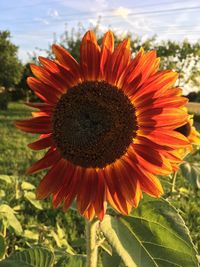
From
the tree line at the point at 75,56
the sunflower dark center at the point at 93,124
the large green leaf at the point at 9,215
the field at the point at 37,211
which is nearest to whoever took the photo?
the sunflower dark center at the point at 93,124

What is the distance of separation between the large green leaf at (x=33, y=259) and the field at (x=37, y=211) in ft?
1.24

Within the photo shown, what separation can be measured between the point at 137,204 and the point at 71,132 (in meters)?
0.22

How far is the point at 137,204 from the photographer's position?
3.81 ft

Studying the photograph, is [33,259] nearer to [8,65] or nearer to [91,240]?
[91,240]

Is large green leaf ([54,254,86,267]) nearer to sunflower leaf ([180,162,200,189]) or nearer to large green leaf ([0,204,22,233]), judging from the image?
large green leaf ([0,204,22,233])

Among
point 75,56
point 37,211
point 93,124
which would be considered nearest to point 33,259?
point 93,124

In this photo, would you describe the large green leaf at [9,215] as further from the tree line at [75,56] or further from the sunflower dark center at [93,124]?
the tree line at [75,56]

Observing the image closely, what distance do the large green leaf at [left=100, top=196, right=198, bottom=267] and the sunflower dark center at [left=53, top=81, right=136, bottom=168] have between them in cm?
15

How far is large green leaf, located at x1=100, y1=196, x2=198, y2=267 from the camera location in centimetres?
115

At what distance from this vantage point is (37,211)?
12.7 ft

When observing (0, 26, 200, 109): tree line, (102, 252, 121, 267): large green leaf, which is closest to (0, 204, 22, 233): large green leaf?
(102, 252, 121, 267): large green leaf

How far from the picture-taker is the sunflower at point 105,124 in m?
1.14

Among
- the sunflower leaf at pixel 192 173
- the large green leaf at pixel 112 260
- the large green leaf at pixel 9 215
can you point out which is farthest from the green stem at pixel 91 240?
the sunflower leaf at pixel 192 173

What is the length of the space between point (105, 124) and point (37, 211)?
2.84 m
